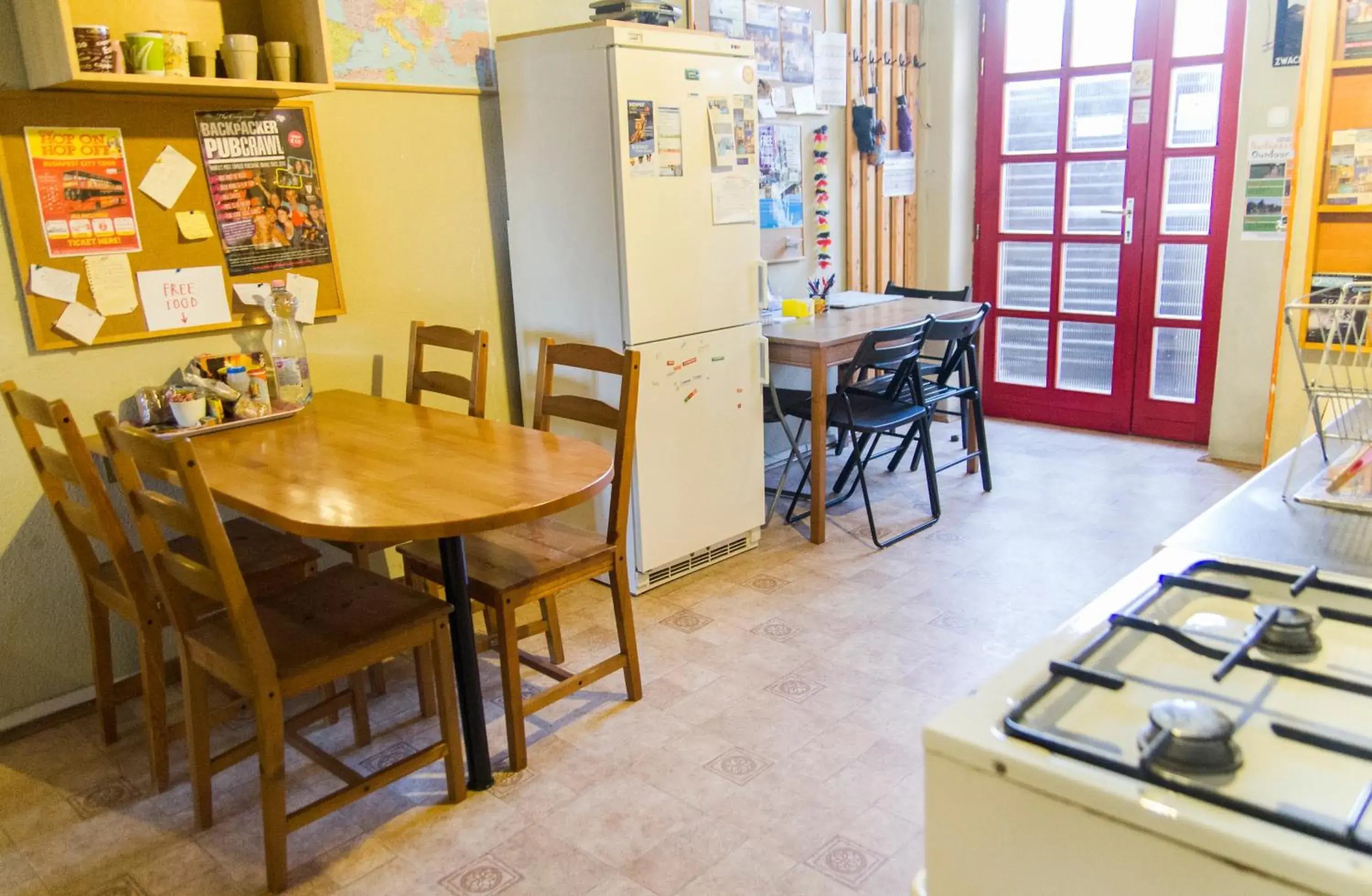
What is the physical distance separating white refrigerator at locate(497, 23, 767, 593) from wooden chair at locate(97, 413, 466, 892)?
3.93ft

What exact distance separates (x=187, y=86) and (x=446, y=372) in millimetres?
1142

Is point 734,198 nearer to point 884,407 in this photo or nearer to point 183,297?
point 884,407

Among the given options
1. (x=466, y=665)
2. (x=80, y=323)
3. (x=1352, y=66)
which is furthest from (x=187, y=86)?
(x=1352, y=66)

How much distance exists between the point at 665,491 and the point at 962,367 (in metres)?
1.79

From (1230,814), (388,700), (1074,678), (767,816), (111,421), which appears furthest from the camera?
(388,700)

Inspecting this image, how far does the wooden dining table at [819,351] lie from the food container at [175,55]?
2.07 m

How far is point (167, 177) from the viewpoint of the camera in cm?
275

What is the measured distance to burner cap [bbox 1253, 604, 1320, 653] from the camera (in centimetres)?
96

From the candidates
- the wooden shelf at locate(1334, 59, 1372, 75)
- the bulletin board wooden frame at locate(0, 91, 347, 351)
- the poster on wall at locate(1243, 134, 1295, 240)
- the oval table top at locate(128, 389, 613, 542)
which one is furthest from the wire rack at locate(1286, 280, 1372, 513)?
the poster on wall at locate(1243, 134, 1295, 240)

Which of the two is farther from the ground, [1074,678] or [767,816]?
[1074,678]

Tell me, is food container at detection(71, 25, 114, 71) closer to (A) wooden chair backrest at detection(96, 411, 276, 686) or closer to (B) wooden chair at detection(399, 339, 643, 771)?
(A) wooden chair backrest at detection(96, 411, 276, 686)

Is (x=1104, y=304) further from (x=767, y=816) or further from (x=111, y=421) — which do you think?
(x=111, y=421)

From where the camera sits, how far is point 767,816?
2234 mm

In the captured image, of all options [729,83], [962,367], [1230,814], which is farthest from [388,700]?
[962,367]
